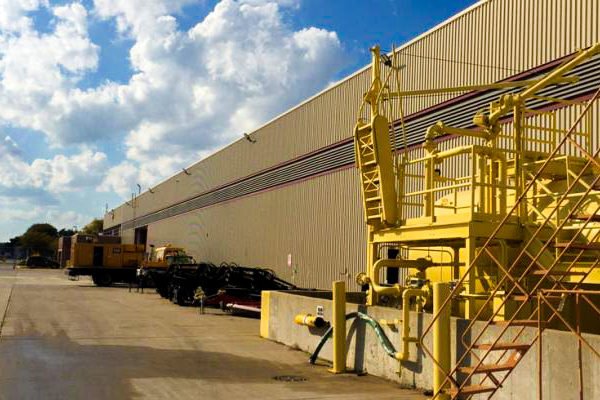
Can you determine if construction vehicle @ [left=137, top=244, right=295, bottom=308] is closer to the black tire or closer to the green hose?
the green hose

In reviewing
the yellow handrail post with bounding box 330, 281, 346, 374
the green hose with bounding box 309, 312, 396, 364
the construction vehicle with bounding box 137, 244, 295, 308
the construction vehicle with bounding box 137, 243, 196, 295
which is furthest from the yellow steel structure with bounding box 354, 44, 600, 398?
the construction vehicle with bounding box 137, 243, 196, 295

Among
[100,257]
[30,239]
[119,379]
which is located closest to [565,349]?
[119,379]

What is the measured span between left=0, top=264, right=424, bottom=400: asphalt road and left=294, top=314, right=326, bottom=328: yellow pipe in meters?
0.70

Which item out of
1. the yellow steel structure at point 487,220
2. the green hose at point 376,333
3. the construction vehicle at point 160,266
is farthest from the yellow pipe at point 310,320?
the construction vehicle at point 160,266

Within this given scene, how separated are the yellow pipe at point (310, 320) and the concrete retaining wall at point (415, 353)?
0.14 meters

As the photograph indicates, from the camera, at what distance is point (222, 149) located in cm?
3981

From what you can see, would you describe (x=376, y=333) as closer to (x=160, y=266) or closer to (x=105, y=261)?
(x=160, y=266)

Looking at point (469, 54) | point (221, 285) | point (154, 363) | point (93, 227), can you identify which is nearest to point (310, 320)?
point (154, 363)

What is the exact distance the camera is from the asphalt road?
29.7ft

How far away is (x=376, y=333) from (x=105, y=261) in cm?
3410

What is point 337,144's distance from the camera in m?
23.8

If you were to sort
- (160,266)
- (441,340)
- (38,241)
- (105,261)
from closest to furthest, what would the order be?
(441,340)
(160,266)
(105,261)
(38,241)

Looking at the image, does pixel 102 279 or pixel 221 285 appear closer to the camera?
pixel 221 285

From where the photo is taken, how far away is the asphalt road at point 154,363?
9.05 m
